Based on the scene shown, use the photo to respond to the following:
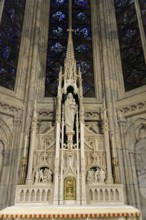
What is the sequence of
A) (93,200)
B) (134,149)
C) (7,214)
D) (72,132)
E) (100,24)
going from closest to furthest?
(7,214)
(93,200)
(72,132)
(134,149)
(100,24)

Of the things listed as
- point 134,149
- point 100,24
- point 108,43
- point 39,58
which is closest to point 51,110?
point 39,58

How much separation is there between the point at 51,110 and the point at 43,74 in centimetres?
195

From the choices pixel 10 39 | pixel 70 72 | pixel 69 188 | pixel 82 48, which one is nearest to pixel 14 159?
pixel 69 188

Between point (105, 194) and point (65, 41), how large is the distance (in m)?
7.55

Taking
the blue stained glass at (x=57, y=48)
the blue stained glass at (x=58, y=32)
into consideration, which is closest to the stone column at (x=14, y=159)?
the blue stained glass at (x=57, y=48)

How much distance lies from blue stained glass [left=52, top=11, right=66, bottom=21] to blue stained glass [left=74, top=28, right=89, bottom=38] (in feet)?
3.51

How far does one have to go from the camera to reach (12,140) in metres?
8.06

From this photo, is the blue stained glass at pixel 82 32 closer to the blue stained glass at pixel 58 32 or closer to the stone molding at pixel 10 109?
the blue stained glass at pixel 58 32

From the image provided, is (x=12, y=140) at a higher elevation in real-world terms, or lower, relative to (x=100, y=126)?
lower

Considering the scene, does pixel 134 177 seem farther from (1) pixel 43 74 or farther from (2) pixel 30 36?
(2) pixel 30 36

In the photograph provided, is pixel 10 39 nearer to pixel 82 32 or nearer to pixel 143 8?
pixel 82 32

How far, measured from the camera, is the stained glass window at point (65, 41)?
10000mm

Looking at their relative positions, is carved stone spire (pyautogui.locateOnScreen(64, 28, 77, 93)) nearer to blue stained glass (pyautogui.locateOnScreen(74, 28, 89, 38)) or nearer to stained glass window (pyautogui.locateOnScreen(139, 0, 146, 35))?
blue stained glass (pyautogui.locateOnScreen(74, 28, 89, 38))

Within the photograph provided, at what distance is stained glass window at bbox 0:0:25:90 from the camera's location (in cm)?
917
